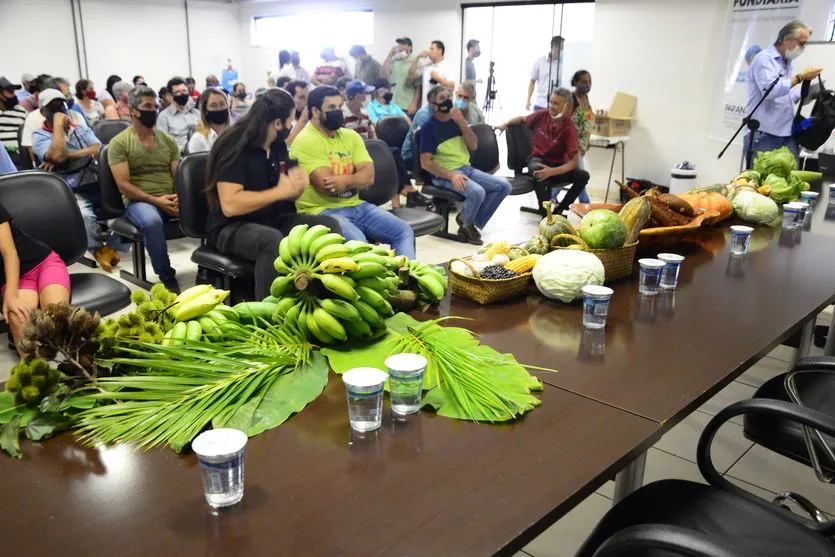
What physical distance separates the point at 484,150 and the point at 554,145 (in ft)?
2.14

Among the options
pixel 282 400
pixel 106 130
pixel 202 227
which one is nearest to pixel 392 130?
pixel 106 130

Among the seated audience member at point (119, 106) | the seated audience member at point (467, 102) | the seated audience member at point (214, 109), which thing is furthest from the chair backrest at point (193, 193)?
the seated audience member at point (119, 106)

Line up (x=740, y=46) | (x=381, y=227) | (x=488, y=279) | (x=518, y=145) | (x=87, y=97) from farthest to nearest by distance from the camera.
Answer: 1. (x=87, y=97)
2. (x=740, y=46)
3. (x=518, y=145)
4. (x=381, y=227)
5. (x=488, y=279)

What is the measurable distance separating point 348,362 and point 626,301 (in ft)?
2.95

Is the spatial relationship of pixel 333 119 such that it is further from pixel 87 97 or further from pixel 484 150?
pixel 87 97

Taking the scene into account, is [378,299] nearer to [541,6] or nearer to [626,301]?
[626,301]

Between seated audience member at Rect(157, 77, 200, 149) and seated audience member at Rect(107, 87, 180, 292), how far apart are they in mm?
1526

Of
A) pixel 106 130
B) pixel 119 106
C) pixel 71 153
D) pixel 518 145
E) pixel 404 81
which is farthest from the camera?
pixel 404 81

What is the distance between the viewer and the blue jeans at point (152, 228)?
402 cm

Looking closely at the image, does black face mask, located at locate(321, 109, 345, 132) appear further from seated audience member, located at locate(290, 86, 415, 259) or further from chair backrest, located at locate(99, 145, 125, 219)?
chair backrest, located at locate(99, 145, 125, 219)

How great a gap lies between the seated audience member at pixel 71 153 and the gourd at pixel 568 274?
3.61 metres

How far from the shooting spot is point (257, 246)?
10.3ft

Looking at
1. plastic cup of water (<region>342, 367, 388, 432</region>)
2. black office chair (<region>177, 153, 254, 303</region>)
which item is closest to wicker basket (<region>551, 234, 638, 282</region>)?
plastic cup of water (<region>342, 367, 388, 432</region>)

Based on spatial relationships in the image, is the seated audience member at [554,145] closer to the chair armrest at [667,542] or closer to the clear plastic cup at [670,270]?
the clear plastic cup at [670,270]
